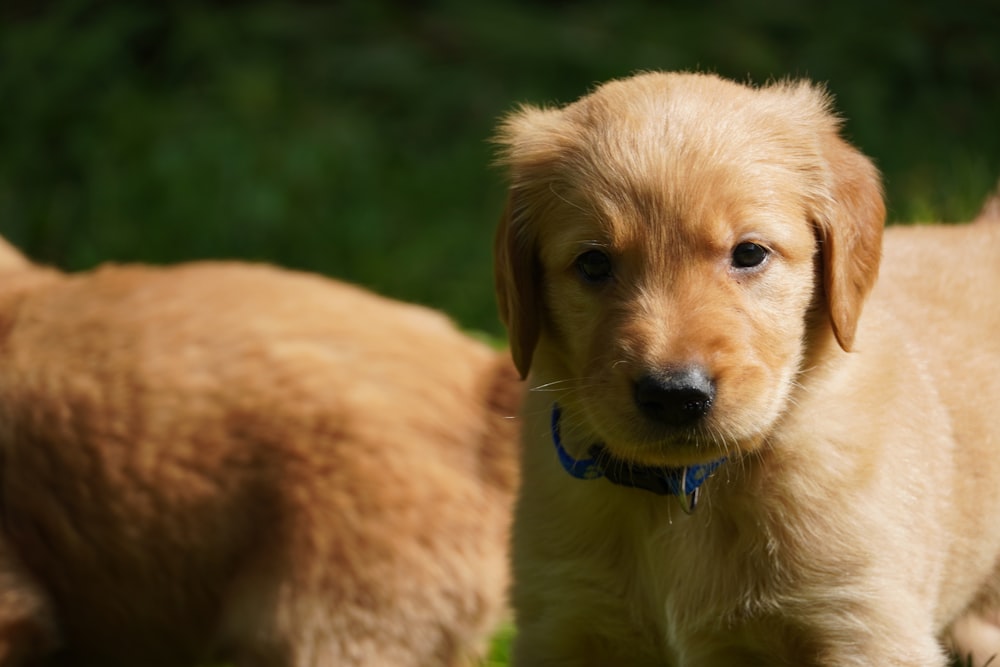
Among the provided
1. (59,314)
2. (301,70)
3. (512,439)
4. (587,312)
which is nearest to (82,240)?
(301,70)

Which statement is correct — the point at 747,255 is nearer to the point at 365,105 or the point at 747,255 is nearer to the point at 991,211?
Result: the point at 991,211

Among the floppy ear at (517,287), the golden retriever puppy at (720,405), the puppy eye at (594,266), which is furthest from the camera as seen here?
the floppy ear at (517,287)

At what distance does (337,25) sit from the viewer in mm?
10719

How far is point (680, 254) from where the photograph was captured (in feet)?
10.8

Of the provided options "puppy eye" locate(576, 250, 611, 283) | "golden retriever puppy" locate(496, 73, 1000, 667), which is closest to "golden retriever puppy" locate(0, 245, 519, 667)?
"golden retriever puppy" locate(496, 73, 1000, 667)

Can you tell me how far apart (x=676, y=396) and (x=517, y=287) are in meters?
0.67

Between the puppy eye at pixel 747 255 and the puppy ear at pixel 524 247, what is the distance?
53 cm

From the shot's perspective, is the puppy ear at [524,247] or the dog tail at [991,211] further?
the dog tail at [991,211]

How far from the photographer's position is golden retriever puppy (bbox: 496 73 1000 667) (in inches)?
129

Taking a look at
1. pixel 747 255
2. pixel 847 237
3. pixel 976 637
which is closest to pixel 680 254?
pixel 747 255

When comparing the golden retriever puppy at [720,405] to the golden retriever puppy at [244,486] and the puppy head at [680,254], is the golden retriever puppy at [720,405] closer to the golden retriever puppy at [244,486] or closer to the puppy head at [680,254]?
the puppy head at [680,254]

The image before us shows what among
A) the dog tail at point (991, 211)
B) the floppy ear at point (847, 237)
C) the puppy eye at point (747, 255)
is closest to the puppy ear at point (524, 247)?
the puppy eye at point (747, 255)

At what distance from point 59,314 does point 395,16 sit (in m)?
6.58

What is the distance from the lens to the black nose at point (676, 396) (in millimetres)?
3117
